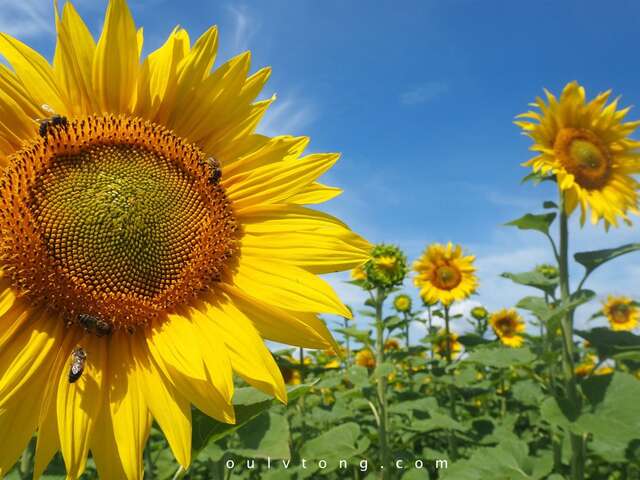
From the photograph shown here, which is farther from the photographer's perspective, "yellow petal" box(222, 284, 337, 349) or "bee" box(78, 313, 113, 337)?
"yellow petal" box(222, 284, 337, 349)

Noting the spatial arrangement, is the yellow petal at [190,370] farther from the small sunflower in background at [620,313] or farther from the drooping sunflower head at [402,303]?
the small sunflower in background at [620,313]

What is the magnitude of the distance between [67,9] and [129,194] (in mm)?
624

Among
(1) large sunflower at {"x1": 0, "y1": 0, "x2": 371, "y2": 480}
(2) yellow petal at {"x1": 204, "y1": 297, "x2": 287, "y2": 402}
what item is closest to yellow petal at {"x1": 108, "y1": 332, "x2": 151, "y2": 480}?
(1) large sunflower at {"x1": 0, "y1": 0, "x2": 371, "y2": 480}

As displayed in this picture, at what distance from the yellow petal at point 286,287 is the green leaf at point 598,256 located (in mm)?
3462

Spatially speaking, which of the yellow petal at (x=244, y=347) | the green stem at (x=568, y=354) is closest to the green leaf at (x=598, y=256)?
the green stem at (x=568, y=354)

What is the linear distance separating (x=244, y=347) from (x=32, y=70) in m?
1.13

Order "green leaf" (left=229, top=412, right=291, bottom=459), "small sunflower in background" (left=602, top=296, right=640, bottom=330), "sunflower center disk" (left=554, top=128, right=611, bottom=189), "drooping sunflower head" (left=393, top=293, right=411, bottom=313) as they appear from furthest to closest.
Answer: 1. "small sunflower in background" (left=602, top=296, right=640, bottom=330)
2. "drooping sunflower head" (left=393, top=293, right=411, bottom=313)
3. "sunflower center disk" (left=554, top=128, right=611, bottom=189)
4. "green leaf" (left=229, top=412, right=291, bottom=459)

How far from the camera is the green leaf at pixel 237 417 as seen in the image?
184cm

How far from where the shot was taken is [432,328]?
31.7 ft

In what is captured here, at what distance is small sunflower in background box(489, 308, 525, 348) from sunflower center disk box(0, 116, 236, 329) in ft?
28.8

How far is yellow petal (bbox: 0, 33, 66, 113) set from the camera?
72.0 inches

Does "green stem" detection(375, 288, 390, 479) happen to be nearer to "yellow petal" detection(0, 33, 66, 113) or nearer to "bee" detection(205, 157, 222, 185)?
"bee" detection(205, 157, 222, 185)

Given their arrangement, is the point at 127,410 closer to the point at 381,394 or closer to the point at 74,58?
the point at 74,58

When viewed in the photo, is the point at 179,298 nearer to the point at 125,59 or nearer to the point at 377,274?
the point at 125,59
